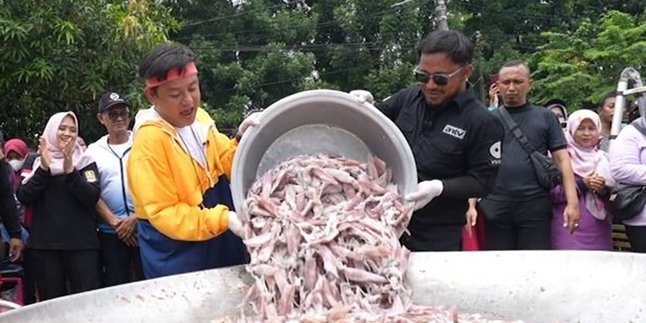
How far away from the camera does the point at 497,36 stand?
23.7 metres

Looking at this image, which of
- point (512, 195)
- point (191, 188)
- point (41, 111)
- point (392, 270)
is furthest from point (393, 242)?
point (41, 111)

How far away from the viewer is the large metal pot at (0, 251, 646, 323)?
2438 millimetres

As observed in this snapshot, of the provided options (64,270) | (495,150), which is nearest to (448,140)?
(495,150)

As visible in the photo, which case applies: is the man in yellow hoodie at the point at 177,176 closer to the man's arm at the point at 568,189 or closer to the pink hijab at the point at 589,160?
the man's arm at the point at 568,189

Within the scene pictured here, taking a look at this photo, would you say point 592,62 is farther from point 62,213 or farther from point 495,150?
point 495,150

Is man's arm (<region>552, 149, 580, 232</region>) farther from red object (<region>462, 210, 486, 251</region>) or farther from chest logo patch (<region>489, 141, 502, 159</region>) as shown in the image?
chest logo patch (<region>489, 141, 502, 159</region>)

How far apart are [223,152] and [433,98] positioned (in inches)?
34.5

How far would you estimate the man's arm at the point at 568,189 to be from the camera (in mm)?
4422

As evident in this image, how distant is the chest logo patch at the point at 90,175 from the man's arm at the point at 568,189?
2664 mm

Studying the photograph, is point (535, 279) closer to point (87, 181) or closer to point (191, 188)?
point (191, 188)

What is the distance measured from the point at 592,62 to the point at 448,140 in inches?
653

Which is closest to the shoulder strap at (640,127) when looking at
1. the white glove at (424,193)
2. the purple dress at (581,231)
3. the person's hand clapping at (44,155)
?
the purple dress at (581,231)

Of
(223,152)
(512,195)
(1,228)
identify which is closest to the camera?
(223,152)

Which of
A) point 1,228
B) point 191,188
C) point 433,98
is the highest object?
point 433,98
